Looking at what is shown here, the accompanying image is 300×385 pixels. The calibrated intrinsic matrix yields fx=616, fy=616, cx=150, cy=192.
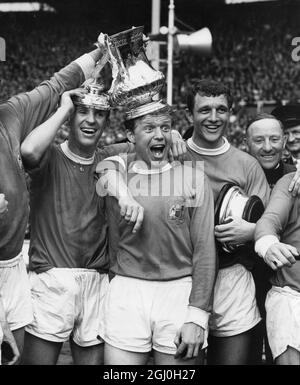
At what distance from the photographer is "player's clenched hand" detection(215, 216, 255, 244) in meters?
3.18

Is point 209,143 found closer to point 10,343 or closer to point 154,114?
point 154,114

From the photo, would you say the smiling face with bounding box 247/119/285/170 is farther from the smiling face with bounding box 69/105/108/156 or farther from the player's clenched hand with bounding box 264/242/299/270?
the player's clenched hand with bounding box 264/242/299/270

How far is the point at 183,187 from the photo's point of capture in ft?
10.5

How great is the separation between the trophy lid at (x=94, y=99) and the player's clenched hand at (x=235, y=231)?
3.18 ft

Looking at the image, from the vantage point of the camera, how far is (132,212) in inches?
118

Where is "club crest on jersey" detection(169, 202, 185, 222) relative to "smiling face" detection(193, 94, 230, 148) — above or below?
below

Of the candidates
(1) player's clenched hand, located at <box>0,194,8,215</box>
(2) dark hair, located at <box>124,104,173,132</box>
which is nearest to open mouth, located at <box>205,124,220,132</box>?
(2) dark hair, located at <box>124,104,173,132</box>

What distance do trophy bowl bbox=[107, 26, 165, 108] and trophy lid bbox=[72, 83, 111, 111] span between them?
48 mm

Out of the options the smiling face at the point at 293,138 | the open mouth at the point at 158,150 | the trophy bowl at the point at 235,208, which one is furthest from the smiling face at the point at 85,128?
the smiling face at the point at 293,138

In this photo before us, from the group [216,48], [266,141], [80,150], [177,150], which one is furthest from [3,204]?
[216,48]

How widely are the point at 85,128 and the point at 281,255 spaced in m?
1.38

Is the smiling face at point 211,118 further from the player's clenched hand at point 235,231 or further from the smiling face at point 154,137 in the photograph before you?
the player's clenched hand at point 235,231

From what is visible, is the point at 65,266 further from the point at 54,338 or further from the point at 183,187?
the point at 183,187

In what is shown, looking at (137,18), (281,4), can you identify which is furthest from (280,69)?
(137,18)
